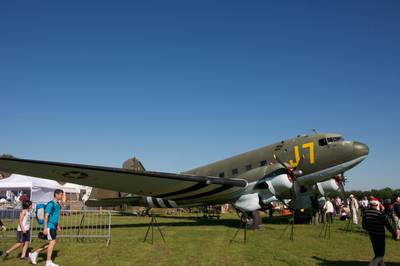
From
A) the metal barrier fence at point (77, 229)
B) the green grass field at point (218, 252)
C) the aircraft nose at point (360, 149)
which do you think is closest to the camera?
the green grass field at point (218, 252)

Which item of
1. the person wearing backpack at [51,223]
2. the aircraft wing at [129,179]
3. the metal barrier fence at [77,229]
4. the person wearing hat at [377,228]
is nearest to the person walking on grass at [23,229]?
the person wearing backpack at [51,223]

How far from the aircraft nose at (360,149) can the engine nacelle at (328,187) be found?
428cm

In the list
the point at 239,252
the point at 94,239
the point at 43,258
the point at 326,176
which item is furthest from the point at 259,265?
the point at 326,176

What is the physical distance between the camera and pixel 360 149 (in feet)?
54.5

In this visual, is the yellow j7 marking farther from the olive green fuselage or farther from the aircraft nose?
the aircraft nose

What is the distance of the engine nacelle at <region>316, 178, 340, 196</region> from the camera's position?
2048 centimetres

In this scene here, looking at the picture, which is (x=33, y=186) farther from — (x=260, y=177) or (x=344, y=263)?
(x=344, y=263)

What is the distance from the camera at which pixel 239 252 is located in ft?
34.1

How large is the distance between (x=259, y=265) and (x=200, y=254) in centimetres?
225

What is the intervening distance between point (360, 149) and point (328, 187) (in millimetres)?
4846

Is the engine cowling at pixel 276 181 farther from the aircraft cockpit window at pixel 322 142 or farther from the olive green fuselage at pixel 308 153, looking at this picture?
the aircraft cockpit window at pixel 322 142

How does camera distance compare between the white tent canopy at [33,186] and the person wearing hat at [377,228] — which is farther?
the white tent canopy at [33,186]

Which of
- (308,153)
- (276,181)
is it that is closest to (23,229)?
(276,181)

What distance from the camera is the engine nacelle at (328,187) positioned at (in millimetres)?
20484
